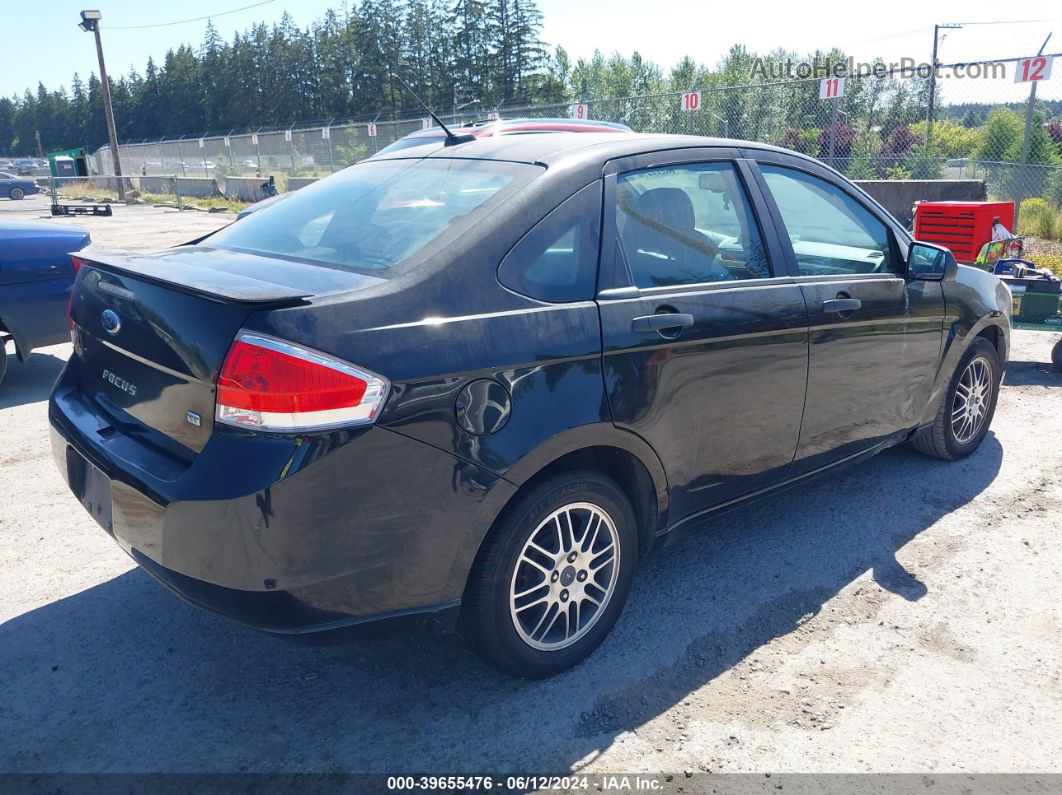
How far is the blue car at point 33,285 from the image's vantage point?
6129 millimetres

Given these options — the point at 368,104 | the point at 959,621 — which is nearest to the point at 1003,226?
the point at 959,621

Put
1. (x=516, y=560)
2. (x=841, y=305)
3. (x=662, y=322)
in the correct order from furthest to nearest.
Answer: (x=841, y=305)
(x=662, y=322)
(x=516, y=560)

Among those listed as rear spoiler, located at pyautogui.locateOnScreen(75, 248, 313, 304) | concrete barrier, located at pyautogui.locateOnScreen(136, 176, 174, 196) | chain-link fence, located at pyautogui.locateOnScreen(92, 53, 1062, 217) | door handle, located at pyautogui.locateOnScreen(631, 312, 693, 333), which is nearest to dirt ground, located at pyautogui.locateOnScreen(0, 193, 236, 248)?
concrete barrier, located at pyautogui.locateOnScreen(136, 176, 174, 196)

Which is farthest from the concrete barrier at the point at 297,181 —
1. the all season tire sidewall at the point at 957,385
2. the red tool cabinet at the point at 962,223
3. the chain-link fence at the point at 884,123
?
the all season tire sidewall at the point at 957,385

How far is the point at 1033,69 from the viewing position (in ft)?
35.4

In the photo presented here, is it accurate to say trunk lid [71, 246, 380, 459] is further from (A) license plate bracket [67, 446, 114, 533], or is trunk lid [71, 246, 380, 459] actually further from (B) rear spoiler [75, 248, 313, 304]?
(A) license plate bracket [67, 446, 114, 533]

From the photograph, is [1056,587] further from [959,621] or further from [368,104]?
[368,104]

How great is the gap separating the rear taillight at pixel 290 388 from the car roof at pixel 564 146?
3.84 ft

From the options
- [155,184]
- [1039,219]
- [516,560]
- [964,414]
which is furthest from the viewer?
[155,184]

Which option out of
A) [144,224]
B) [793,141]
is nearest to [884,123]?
[793,141]

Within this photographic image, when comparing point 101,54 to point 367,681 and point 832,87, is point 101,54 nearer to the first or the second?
point 832,87

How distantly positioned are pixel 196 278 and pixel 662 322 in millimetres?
1511

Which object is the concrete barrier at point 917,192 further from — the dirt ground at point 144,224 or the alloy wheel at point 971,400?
the dirt ground at point 144,224

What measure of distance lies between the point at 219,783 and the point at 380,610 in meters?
0.67
